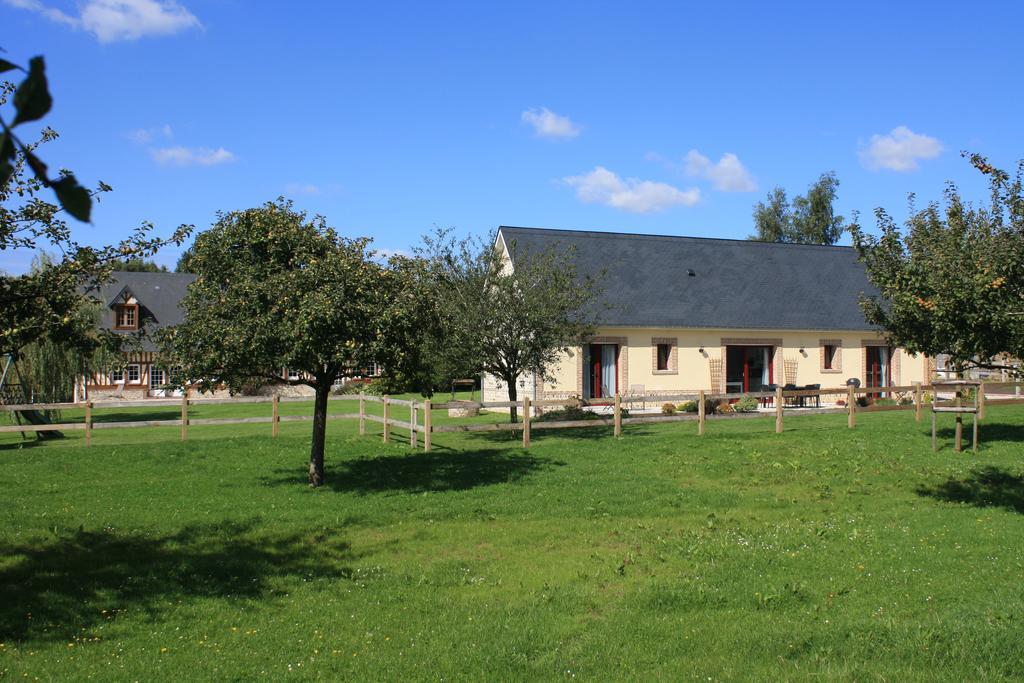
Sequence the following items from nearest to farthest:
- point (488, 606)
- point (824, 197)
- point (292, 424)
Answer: point (488, 606), point (292, 424), point (824, 197)

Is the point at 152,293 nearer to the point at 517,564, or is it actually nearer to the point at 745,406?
the point at 745,406

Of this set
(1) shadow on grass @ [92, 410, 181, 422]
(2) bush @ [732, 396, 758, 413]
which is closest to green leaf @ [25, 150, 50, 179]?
(2) bush @ [732, 396, 758, 413]

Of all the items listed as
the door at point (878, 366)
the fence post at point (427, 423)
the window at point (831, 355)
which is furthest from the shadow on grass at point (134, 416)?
the door at point (878, 366)

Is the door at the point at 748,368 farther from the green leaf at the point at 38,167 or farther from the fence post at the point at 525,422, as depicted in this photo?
the green leaf at the point at 38,167

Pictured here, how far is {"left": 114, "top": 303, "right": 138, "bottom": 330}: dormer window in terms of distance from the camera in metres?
44.8

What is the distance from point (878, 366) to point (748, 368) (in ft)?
18.3

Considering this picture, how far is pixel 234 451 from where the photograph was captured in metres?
17.0

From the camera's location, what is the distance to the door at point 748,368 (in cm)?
3077

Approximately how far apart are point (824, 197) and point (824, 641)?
168 feet

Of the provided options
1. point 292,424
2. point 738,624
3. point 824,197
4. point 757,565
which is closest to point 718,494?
point 757,565

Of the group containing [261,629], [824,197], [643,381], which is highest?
[824,197]

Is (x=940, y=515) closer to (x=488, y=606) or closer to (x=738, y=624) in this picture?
(x=738, y=624)

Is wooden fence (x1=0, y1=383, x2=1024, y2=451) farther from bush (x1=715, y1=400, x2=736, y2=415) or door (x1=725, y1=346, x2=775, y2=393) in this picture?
door (x1=725, y1=346, x2=775, y2=393)

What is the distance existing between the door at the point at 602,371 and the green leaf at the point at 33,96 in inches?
1058
